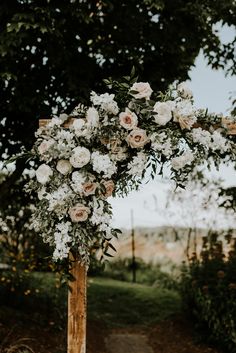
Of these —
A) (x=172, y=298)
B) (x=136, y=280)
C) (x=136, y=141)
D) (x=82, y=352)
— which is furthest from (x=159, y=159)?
(x=136, y=280)

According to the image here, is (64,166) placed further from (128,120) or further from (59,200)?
(128,120)

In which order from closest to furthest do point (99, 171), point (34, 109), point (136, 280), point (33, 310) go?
point (99, 171) → point (34, 109) → point (33, 310) → point (136, 280)

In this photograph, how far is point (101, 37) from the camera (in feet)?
27.4

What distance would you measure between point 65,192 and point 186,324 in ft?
18.3

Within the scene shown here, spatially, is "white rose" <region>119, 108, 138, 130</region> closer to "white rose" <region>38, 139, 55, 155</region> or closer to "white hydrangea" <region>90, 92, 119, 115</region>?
"white hydrangea" <region>90, 92, 119, 115</region>

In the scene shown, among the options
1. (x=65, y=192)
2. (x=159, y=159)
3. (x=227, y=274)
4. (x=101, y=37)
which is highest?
(x=101, y=37)


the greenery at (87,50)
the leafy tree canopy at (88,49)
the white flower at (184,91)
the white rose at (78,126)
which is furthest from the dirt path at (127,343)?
the white flower at (184,91)

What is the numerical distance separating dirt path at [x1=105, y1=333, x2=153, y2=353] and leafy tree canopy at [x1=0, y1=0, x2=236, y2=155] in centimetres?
342

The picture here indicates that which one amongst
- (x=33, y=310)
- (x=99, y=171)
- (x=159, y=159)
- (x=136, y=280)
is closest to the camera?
(x=99, y=171)

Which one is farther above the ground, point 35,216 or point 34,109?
point 34,109

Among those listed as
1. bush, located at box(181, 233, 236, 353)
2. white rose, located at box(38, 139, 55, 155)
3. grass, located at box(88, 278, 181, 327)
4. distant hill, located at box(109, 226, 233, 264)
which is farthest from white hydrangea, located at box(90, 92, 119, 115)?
distant hill, located at box(109, 226, 233, 264)

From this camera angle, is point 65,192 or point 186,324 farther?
point 186,324

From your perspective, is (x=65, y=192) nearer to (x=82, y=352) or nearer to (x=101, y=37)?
(x=82, y=352)

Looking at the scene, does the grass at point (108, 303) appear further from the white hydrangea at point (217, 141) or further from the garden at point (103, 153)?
the white hydrangea at point (217, 141)
